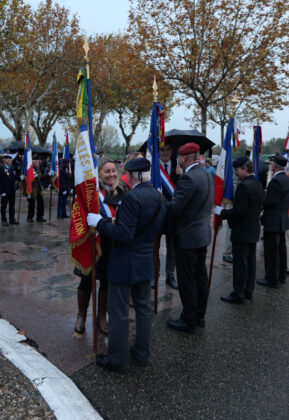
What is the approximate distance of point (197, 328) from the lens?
4.30 meters

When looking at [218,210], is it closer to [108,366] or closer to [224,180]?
[224,180]

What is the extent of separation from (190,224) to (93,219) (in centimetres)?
121

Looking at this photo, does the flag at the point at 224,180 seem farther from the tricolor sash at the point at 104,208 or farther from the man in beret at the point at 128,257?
the man in beret at the point at 128,257

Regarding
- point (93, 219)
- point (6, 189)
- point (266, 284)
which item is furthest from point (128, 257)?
point (6, 189)

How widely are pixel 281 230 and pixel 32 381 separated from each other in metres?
4.30

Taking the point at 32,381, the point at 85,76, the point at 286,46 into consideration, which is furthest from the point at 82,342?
the point at 286,46

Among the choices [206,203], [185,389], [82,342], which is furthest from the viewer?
[206,203]

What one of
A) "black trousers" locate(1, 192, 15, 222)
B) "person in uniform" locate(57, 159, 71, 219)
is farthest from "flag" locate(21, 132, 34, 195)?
"person in uniform" locate(57, 159, 71, 219)

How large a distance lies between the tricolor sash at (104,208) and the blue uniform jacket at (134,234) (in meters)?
0.60

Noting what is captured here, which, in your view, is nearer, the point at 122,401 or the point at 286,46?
the point at 122,401

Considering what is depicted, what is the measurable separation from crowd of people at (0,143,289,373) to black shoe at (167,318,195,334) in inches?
0.4

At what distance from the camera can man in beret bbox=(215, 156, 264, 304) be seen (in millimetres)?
4867

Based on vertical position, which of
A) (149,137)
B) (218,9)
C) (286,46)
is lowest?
(149,137)

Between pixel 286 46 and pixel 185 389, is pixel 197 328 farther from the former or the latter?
pixel 286 46
